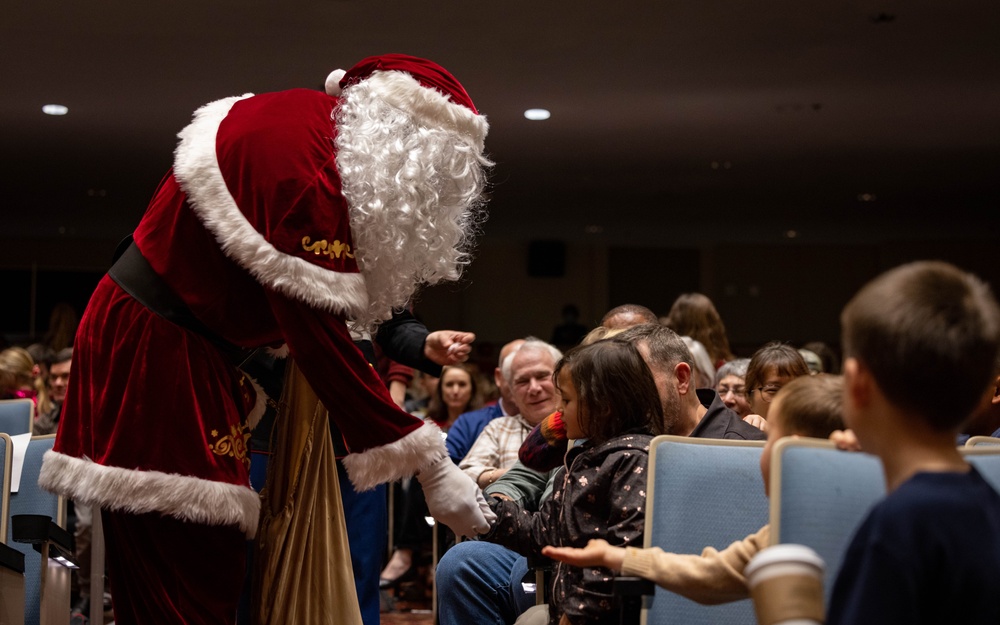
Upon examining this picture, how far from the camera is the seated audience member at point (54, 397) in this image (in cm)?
460

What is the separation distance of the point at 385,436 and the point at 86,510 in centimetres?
304

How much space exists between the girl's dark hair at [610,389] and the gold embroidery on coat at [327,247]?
0.56 m

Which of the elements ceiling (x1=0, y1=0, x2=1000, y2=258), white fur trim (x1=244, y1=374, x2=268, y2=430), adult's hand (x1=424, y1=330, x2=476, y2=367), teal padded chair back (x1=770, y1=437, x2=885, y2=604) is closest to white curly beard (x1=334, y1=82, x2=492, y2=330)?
adult's hand (x1=424, y1=330, x2=476, y2=367)

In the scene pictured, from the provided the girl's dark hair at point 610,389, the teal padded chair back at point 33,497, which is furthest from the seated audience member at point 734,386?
the teal padded chair back at point 33,497

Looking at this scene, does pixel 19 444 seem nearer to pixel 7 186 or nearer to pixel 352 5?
Result: pixel 352 5

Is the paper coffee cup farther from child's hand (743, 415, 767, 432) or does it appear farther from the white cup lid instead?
child's hand (743, 415, 767, 432)

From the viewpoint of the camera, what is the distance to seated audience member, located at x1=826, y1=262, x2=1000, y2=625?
98 cm

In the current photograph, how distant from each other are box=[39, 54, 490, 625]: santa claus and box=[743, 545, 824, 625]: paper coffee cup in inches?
29.3

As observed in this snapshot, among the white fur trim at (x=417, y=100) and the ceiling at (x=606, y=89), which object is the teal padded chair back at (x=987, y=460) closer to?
the white fur trim at (x=417, y=100)

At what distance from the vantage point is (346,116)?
187 centimetres

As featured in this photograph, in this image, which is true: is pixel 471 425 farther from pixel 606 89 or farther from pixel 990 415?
pixel 606 89

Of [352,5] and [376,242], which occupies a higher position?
[352,5]

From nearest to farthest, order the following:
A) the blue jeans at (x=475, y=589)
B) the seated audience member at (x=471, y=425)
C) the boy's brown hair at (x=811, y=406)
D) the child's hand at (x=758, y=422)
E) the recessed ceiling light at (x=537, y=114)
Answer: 1. the boy's brown hair at (x=811, y=406)
2. the child's hand at (x=758, y=422)
3. the blue jeans at (x=475, y=589)
4. the seated audience member at (x=471, y=425)
5. the recessed ceiling light at (x=537, y=114)

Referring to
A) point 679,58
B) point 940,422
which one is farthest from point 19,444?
point 679,58
